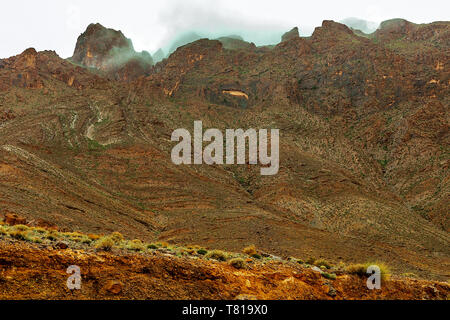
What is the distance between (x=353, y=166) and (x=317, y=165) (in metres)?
11.8

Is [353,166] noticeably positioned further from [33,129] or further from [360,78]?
[33,129]

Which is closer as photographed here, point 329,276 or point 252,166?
point 329,276

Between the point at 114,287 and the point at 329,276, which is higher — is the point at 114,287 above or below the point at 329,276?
below

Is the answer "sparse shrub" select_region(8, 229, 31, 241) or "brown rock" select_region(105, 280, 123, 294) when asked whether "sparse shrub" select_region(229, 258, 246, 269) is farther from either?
"sparse shrub" select_region(8, 229, 31, 241)

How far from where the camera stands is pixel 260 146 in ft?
279

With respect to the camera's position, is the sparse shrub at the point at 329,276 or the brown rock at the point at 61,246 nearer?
the brown rock at the point at 61,246

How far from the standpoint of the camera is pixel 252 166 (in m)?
79.5

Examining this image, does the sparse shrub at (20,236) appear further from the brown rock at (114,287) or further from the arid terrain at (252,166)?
the brown rock at (114,287)

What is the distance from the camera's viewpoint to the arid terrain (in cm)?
3647

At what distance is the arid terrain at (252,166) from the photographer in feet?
A: 120

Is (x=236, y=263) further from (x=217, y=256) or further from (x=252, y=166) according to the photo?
(x=252, y=166)

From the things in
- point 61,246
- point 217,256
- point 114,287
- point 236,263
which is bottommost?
point 114,287

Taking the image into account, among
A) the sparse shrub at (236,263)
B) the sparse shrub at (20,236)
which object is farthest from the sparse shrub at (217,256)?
the sparse shrub at (20,236)

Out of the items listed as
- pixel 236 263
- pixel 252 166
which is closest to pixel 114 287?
pixel 236 263
